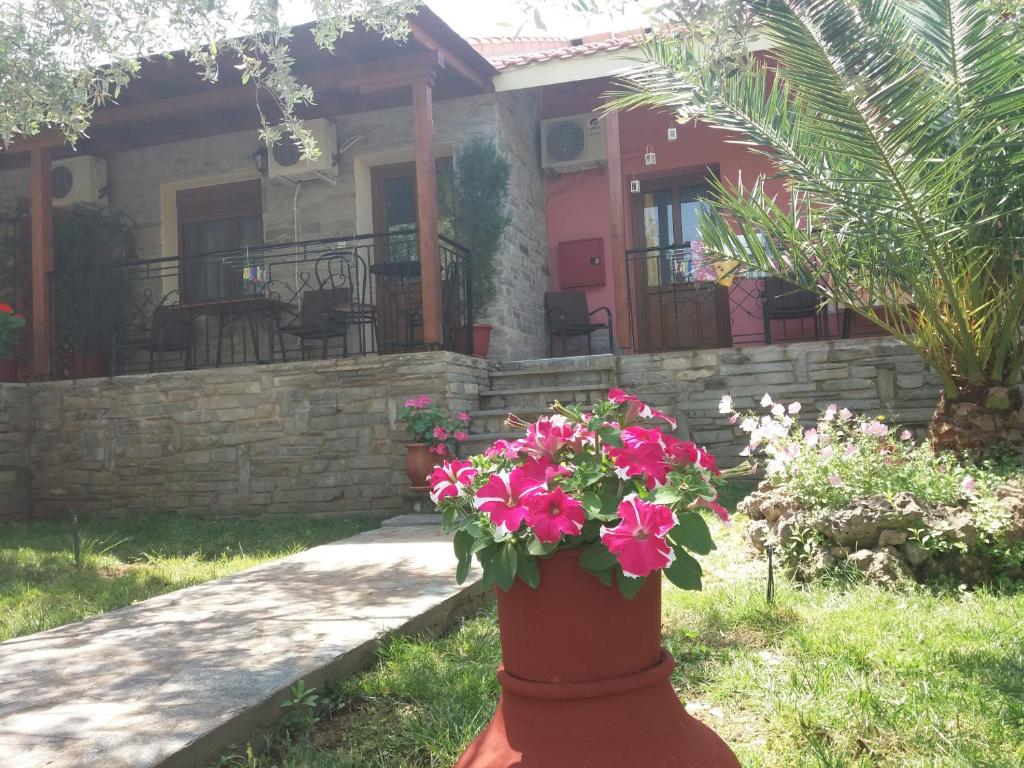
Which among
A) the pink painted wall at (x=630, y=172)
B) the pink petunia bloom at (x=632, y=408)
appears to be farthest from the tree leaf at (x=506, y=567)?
the pink painted wall at (x=630, y=172)

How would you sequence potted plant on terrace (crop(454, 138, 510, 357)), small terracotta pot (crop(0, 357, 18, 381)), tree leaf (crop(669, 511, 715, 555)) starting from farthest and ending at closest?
small terracotta pot (crop(0, 357, 18, 381)), potted plant on terrace (crop(454, 138, 510, 357)), tree leaf (crop(669, 511, 715, 555))

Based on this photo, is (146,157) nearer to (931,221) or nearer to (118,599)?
(118,599)

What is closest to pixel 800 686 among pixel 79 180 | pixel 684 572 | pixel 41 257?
pixel 684 572

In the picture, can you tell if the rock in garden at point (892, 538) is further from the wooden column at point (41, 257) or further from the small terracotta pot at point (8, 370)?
the small terracotta pot at point (8, 370)

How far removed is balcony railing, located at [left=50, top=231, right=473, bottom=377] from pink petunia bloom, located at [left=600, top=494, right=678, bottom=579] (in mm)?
6066

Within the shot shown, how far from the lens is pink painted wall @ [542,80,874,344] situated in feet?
28.8

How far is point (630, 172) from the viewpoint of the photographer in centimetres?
919

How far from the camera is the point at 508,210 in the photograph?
26.6 ft

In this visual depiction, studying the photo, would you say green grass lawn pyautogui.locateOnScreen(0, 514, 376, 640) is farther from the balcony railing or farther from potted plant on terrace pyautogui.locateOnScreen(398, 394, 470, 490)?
the balcony railing

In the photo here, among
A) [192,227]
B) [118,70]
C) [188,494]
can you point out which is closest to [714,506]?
[118,70]

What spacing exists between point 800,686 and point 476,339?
5.48m

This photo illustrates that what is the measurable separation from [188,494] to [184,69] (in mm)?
3547

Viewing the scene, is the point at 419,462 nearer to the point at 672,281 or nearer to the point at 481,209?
the point at 481,209

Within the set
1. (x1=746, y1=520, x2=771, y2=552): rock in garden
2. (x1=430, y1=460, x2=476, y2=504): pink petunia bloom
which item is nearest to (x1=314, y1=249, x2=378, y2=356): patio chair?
(x1=746, y1=520, x2=771, y2=552): rock in garden
